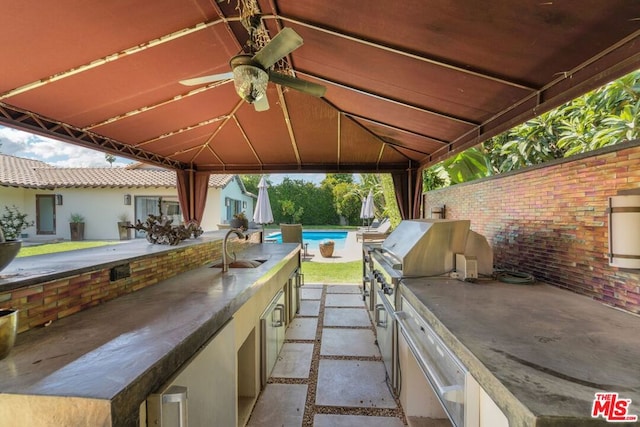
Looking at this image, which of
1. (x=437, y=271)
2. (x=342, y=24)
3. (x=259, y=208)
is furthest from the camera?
(x=259, y=208)

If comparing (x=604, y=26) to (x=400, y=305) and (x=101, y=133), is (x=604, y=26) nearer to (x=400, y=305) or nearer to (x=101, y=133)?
(x=400, y=305)

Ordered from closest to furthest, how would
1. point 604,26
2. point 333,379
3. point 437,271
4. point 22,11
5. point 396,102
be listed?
point 604,26 → point 22,11 → point 437,271 → point 333,379 → point 396,102

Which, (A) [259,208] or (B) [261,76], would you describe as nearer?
(B) [261,76]

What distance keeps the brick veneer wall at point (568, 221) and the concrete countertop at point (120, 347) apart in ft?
7.13

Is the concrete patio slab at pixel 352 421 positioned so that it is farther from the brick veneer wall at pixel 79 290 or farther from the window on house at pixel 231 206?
the window on house at pixel 231 206

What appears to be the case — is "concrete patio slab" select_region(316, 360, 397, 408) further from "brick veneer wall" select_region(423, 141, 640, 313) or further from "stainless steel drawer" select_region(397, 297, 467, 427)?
"brick veneer wall" select_region(423, 141, 640, 313)

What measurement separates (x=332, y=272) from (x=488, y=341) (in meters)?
6.28

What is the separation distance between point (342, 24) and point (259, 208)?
8.19 metres

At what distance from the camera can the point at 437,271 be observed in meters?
2.31

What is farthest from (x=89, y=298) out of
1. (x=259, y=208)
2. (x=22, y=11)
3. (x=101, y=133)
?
(x=259, y=208)

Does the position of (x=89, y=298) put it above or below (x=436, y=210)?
below

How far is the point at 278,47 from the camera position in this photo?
2176 millimetres

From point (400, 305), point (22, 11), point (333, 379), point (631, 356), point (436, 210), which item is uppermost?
point (22, 11)

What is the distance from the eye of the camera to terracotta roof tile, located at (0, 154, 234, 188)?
10.5 meters
